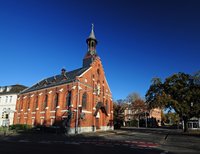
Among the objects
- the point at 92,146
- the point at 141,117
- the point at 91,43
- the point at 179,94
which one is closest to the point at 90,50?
the point at 91,43

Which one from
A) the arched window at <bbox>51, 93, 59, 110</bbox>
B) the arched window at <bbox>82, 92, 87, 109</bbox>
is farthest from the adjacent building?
the arched window at <bbox>51, 93, 59, 110</bbox>

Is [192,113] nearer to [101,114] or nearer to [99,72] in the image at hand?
[101,114]

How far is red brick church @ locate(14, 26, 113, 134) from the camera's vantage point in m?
34.5

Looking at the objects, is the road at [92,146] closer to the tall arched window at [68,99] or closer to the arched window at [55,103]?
the tall arched window at [68,99]

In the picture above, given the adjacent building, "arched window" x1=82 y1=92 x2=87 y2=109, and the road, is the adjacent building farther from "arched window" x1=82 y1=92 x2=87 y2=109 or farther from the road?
the road

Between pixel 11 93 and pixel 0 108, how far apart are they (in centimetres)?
592

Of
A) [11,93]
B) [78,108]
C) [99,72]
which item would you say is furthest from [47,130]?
[11,93]

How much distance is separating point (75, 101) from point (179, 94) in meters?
21.7

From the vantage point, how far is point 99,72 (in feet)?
142

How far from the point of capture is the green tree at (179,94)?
3591 cm

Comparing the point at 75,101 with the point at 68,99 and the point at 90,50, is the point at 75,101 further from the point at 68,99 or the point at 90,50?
the point at 90,50

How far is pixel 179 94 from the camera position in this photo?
37625mm

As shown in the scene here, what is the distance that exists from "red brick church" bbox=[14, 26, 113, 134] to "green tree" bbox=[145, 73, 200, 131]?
1149cm

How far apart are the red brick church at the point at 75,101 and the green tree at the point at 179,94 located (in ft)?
→ 37.7
